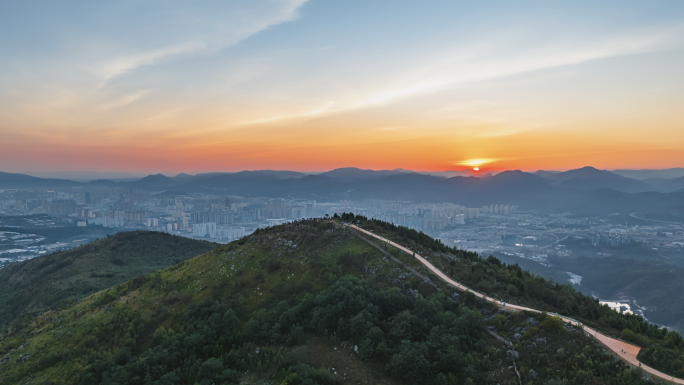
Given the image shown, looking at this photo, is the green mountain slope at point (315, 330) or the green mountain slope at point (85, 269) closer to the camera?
the green mountain slope at point (315, 330)

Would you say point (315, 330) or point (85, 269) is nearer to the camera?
point (315, 330)

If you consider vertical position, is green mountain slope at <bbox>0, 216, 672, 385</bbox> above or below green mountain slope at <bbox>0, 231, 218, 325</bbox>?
above

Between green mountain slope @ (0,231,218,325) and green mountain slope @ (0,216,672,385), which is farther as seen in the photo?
green mountain slope @ (0,231,218,325)

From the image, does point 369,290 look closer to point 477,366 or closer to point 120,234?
point 477,366

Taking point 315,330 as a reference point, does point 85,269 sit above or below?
below
